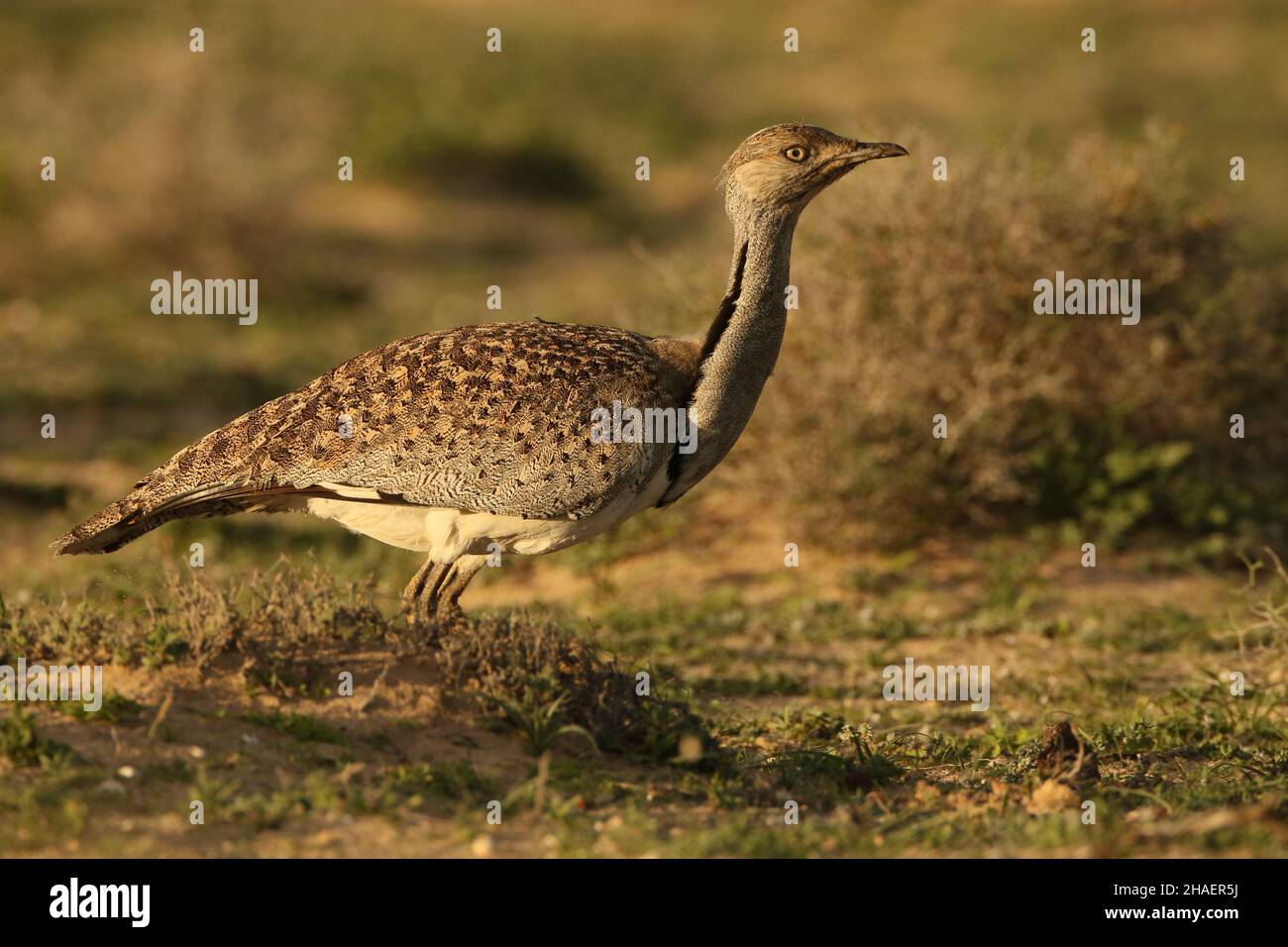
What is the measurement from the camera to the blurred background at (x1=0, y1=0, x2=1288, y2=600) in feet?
27.9

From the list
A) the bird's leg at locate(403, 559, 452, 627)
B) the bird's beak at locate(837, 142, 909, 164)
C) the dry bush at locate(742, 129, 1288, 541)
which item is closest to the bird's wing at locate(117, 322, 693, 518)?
the bird's leg at locate(403, 559, 452, 627)

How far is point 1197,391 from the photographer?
8781 millimetres

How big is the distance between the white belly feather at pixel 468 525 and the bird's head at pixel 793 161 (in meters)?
1.05

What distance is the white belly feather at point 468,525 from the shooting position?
5.00 m

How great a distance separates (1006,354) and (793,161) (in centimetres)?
342

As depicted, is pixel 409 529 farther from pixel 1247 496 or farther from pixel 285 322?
pixel 285 322

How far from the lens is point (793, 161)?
531 centimetres

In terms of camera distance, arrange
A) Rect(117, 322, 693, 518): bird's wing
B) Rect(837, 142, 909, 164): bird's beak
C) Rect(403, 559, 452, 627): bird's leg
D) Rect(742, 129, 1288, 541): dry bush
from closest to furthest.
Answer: Rect(117, 322, 693, 518): bird's wing
Rect(403, 559, 452, 627): bird's leg
Rect(837, 142, 909, 164): bird's beak
Rect(742, 129, 1288, 541): dry bush

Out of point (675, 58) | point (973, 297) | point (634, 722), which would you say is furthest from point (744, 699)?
point (675, 58)

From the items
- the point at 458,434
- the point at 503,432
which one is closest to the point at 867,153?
the point at 503,432

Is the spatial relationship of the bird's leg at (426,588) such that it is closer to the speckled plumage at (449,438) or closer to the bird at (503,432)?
the bird at (503,432)

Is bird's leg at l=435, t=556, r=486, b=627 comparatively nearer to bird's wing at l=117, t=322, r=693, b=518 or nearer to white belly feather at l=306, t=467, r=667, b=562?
white belly feather at l=306, t=467, r=667, b=562
